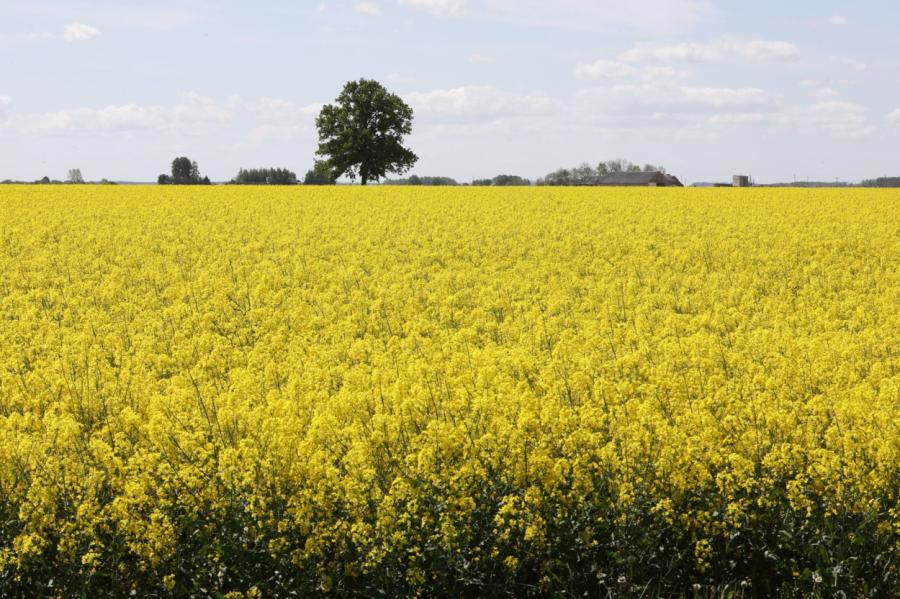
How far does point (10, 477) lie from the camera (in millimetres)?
7062

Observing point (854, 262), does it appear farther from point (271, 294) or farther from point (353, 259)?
point (271, 294)

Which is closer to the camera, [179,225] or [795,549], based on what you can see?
[795,549]

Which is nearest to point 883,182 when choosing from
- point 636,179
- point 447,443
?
point 636,179

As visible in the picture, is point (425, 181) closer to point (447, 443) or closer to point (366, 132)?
point (366, 132)

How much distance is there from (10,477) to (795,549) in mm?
5947

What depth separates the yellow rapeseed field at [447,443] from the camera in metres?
6.27

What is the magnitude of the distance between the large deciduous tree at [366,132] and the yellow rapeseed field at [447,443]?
188 feet

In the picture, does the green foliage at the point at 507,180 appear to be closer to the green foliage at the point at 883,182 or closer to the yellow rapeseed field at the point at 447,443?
the green foliage at the point at 883,182

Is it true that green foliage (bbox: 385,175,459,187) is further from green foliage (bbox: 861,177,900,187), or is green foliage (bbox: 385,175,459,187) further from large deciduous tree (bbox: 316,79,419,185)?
green foliage (bbox: 861,177,900,187)

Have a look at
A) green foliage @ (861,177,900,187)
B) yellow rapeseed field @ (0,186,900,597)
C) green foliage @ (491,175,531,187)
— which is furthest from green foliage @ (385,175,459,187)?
yellow rapeseed field @ (0,186,900,597)

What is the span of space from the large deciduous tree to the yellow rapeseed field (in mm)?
57257

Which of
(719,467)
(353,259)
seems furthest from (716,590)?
(353,259)

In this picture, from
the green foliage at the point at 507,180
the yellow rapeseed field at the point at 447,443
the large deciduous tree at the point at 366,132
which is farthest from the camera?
the green foliage at the point at 507,180

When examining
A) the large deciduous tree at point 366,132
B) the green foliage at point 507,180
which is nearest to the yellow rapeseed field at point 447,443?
the large deciduous tree at point 366,132
